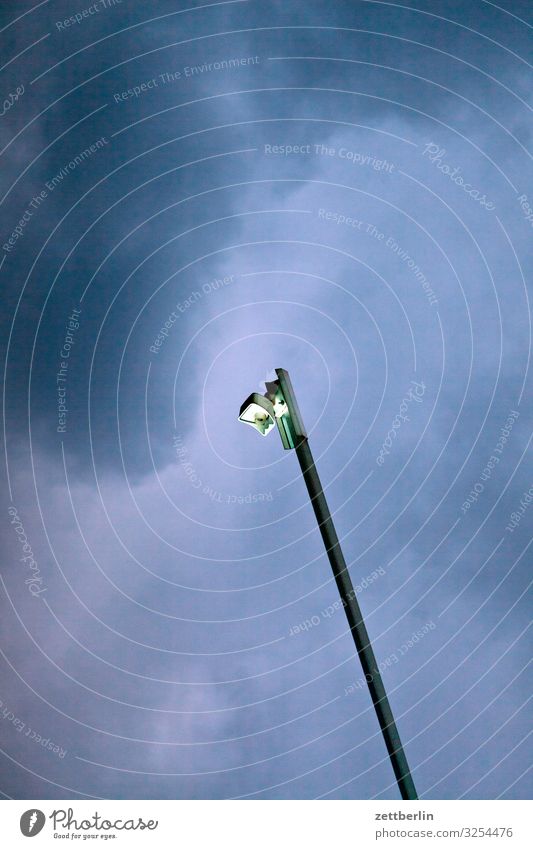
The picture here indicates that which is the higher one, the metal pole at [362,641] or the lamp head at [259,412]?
the lamp head at [259,412]

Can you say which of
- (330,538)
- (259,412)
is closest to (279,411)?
(259,412)

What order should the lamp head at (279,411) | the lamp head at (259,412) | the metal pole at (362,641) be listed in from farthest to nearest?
the lamp head at (259,412), the lamp head at (279,411), the metal pole at (362,641)

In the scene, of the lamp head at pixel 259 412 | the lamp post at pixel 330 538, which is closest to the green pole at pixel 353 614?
the lamp post at pixel 330 538

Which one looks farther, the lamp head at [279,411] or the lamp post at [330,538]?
the lamp head at [279,411]

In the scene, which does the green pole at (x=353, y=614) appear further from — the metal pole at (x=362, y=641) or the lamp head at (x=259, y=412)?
the lamp head at (x=259, y=412)

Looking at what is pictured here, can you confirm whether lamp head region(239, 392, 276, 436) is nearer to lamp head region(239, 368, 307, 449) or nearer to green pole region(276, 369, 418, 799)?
lamp head region(239, 368, 307, 449)

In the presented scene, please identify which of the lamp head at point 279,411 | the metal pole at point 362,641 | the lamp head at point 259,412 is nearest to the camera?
the metal pole at point 362,641

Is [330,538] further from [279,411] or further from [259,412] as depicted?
[259,412]
